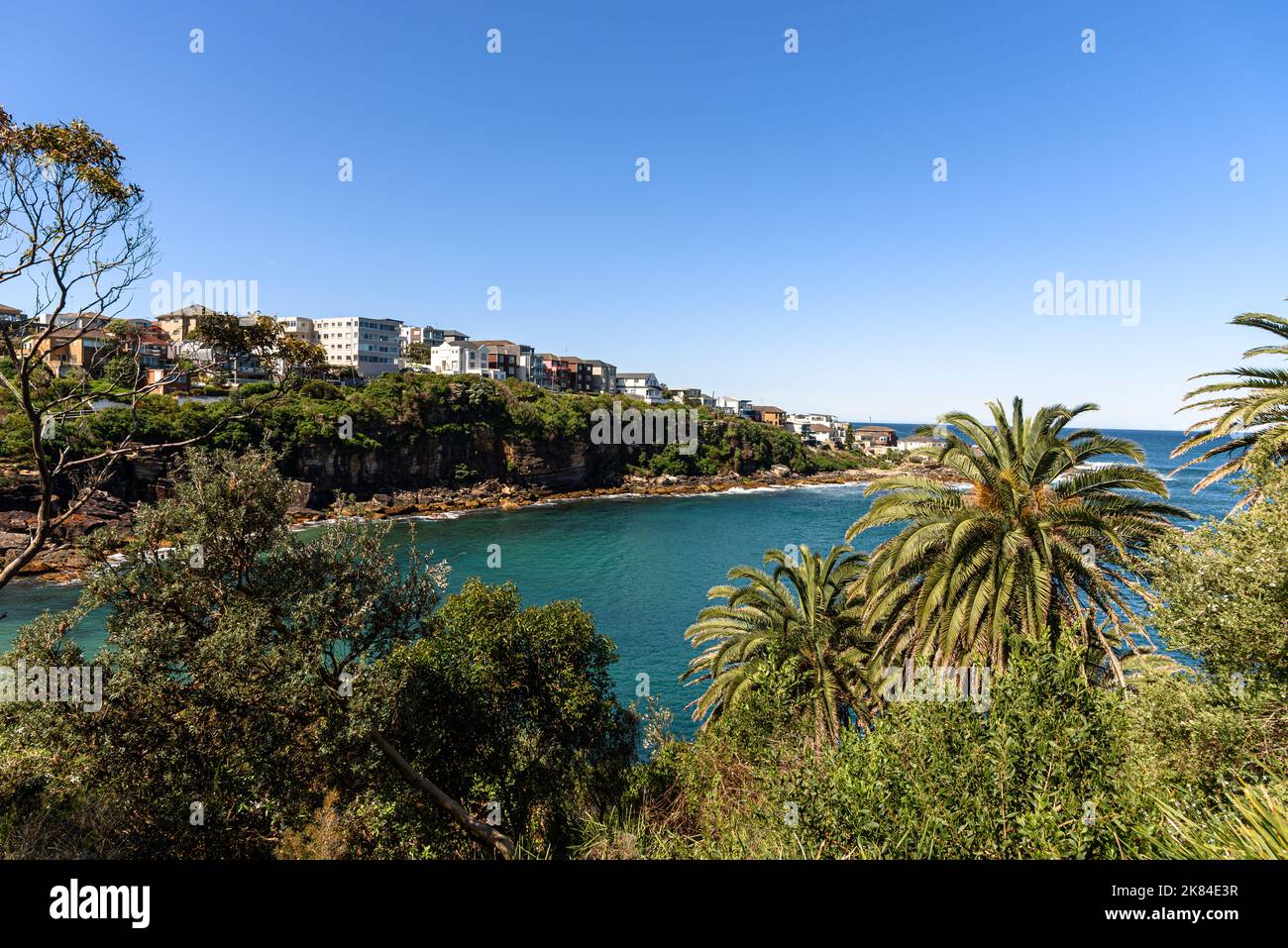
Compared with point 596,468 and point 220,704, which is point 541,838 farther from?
point 596,468

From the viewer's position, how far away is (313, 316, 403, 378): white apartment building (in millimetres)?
113875

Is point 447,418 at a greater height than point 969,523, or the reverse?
point 447,418

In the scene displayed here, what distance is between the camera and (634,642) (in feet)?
119

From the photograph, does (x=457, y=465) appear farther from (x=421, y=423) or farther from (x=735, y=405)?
(x=735, y=405)

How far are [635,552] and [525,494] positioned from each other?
32.4 metres

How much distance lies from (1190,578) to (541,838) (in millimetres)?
11903

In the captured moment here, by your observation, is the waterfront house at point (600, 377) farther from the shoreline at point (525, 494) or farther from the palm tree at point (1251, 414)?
the palm tree at point (1251, 414)

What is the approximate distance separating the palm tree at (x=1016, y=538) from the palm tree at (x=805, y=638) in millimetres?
3451

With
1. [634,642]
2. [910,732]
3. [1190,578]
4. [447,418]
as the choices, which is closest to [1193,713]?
[1190,578]

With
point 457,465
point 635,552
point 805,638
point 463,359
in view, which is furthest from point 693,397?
point 805,638

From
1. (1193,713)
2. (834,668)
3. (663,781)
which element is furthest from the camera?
(834,668)

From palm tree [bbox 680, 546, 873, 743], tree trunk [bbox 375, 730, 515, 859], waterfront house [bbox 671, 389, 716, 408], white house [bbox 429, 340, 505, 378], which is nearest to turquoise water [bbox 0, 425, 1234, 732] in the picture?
palm tree [bbox 680, 546, 873, 743]

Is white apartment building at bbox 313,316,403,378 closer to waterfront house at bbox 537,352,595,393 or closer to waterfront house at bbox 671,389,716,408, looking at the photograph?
waterfront house at bbox 537,352,595,393

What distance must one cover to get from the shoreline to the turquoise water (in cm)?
241
